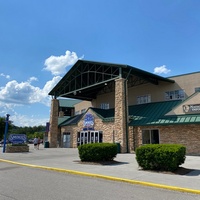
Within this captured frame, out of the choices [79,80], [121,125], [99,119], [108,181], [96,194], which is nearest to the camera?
[96,194]

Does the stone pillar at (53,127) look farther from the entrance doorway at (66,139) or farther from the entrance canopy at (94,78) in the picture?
the entrance canopy at (94,78)

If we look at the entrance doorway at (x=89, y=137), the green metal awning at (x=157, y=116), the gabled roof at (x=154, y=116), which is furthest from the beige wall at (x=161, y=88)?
the entrance doorway at (x=89, y=137)

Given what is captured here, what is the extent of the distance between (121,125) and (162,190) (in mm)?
15187

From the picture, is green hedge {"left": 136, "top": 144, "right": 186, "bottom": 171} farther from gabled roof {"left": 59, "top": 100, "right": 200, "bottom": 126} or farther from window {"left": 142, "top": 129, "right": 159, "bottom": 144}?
window {"left": 142, "top": 129, "right": 159, "bottom": 144}

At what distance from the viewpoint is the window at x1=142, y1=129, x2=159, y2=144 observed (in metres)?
21.7

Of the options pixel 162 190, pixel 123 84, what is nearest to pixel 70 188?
pixel 162 190

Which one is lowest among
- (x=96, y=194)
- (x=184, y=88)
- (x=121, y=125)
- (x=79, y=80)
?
(x=96, y=194)

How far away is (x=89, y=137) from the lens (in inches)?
1111

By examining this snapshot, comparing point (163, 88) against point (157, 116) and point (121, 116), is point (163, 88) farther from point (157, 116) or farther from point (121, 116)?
point (121, 116)

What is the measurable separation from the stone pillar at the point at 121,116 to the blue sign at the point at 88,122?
586cm

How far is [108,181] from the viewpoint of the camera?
818 centimetres

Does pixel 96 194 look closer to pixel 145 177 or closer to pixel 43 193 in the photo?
pixel 43 193

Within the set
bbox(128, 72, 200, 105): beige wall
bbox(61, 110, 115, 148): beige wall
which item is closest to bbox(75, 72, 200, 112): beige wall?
bbox(128, 72, 200, 105): beige wall

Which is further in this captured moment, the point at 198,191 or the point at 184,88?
the point at 184,88
